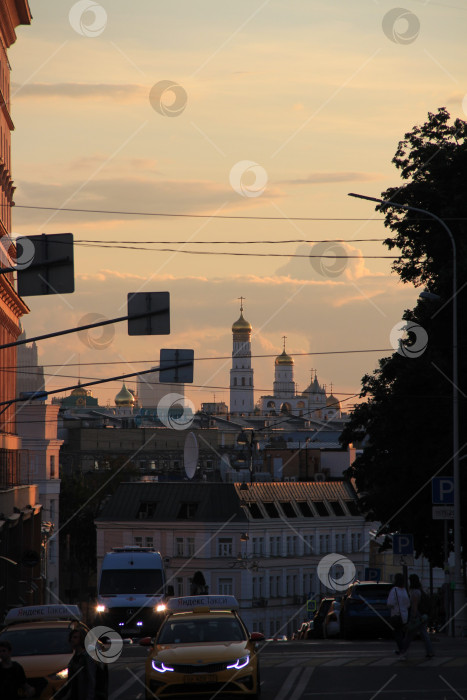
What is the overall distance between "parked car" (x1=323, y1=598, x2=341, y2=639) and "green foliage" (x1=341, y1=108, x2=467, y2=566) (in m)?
5.44

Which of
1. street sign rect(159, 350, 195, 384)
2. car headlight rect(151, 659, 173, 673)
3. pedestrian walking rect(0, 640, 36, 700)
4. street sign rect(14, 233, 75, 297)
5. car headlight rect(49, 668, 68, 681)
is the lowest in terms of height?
car headlight rect(49, 668, 68, 681)

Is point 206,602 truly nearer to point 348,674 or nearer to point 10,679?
point 348,674

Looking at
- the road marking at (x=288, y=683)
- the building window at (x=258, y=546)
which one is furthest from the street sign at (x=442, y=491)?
the building window at (x=258, y=546)

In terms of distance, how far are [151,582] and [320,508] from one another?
71571mm

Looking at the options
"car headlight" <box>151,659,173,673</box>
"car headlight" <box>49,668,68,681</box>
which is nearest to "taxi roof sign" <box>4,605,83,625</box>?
"car headlight" <box>49,668,68,681</box>

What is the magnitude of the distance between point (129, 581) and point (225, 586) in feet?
196

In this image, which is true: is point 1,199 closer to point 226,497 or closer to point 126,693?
point 126,693

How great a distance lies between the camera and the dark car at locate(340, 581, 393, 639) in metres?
31.5

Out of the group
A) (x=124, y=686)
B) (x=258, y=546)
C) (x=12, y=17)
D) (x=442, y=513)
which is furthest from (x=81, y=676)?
(x=258, y=546)

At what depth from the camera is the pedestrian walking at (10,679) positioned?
1460 centimetres

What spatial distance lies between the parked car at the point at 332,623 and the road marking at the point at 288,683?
13.7 meters

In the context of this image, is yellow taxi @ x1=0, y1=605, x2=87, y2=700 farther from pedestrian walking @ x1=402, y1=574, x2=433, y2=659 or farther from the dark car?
the dark car

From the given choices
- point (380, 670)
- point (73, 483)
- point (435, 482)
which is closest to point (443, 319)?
point (435, 482)

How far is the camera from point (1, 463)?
44.7 meters
